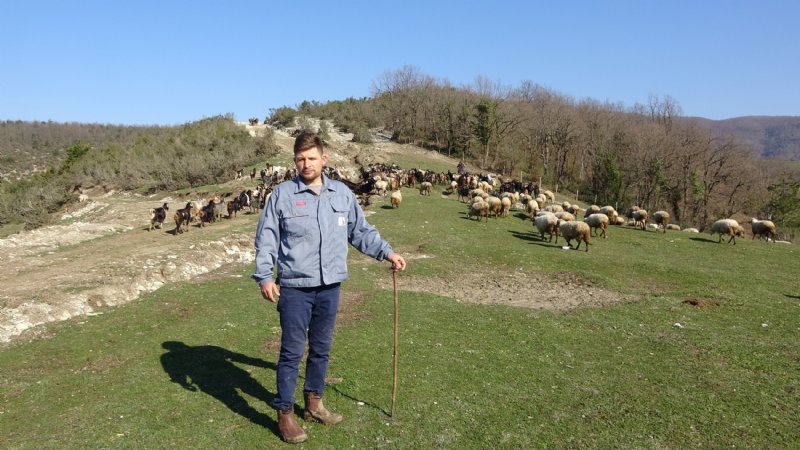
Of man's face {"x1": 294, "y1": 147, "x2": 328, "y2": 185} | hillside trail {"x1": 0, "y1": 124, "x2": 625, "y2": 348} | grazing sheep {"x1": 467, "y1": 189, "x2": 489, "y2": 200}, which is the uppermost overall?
man's face {"x1": 294, "y1": 147, "x2": 328, "y2": 185}

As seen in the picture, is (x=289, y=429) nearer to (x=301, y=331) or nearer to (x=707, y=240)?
(x=301, y=331)

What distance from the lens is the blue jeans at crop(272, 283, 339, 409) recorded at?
460 cm

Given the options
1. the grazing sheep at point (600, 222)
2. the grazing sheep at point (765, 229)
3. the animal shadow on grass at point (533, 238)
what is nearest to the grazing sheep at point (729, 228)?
the grazing sheep at point (765, 229)

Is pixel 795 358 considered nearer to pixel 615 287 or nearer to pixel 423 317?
pixel 615 287

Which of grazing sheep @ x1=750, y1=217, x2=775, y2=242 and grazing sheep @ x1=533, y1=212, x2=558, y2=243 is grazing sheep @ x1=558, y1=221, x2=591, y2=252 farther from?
grazing sheep @ x1=750, y1=217, x2=775, y2=242

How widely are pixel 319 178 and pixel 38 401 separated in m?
4.99

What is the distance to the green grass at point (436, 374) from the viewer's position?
5004mm

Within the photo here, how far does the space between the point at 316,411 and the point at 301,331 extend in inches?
40.0

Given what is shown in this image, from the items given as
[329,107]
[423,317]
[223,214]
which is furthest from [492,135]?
[423,317]

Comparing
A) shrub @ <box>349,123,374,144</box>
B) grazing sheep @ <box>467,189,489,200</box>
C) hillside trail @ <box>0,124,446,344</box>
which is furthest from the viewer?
shrub @ <box>349,123,374,144</box>

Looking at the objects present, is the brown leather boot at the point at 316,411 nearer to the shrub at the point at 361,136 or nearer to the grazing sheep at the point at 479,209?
the grazing sheep at the point at 479,209

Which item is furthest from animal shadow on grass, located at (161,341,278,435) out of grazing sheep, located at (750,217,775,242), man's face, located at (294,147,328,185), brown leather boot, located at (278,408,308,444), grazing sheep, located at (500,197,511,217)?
grazing sheep, located at (750,217,775,242)

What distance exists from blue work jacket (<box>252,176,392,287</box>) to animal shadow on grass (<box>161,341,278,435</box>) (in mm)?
1830

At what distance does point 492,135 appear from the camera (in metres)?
65.2
